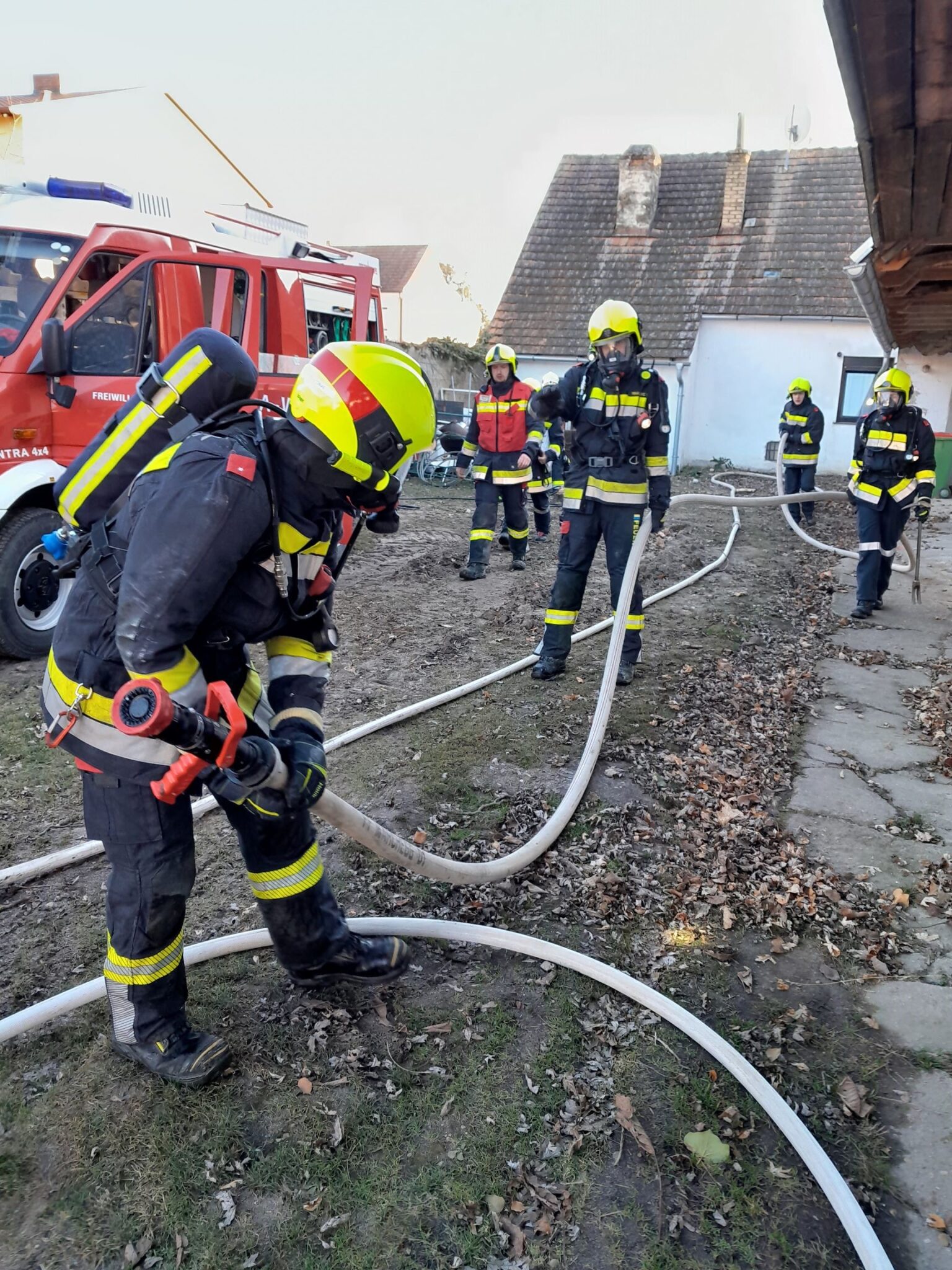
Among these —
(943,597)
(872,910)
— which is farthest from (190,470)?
(943,597)

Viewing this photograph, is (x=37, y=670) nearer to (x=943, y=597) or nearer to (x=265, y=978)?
(x=265, y=978)

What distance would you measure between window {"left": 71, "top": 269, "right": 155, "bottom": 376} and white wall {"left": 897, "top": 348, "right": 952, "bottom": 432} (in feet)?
41.0

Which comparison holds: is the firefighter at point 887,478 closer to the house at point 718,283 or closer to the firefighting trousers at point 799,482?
the firefighting trousers at point 799,482

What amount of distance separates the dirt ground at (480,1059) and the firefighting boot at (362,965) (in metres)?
0.08

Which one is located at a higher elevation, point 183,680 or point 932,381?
point 932,381

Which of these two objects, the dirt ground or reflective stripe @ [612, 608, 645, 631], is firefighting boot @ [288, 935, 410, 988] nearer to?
the dirt ground

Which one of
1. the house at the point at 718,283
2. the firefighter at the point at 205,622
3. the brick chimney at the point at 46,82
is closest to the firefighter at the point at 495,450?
the firefighter at the point at 205,622

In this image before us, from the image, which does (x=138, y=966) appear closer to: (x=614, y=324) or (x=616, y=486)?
(x=616, y=486)

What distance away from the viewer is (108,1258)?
192 cm

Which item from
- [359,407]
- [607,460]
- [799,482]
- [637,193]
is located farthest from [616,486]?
[637,193]

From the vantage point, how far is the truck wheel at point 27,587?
17.3ft

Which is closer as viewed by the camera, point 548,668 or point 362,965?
point 362,965

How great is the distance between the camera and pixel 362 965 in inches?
105

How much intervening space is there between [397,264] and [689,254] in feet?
65.8
